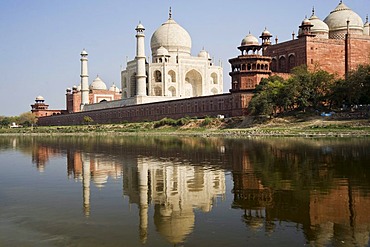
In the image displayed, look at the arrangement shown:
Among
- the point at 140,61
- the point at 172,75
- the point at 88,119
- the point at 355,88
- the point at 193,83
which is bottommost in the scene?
the point at 88,119

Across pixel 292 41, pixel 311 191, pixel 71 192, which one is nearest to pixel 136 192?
pixel 71 192

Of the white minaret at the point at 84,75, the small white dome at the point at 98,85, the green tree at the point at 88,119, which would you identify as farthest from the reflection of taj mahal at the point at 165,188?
the small white dome at the point at 98,85

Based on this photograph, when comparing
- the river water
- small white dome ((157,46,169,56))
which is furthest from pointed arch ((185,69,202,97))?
the river water

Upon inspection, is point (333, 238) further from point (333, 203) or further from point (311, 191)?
point (311, 191)

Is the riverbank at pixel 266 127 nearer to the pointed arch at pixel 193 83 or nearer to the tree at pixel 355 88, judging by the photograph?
the tree at pixel 355 88

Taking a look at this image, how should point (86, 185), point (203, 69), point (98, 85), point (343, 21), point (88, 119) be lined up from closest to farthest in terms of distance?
point (86, 185) → point (343, 21) → point (203, 69) → point (88, 119) → point (98, 85)

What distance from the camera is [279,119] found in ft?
108

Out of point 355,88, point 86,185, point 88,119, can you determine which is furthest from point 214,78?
point 86,185

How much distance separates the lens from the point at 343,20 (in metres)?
42.6

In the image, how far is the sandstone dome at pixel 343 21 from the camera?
138 ft

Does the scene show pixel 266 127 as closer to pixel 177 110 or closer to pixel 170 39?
pixel 177 110

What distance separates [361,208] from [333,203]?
50 cm

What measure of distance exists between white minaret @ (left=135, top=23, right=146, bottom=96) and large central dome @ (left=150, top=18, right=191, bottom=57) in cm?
405

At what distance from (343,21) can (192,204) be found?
3881cm
